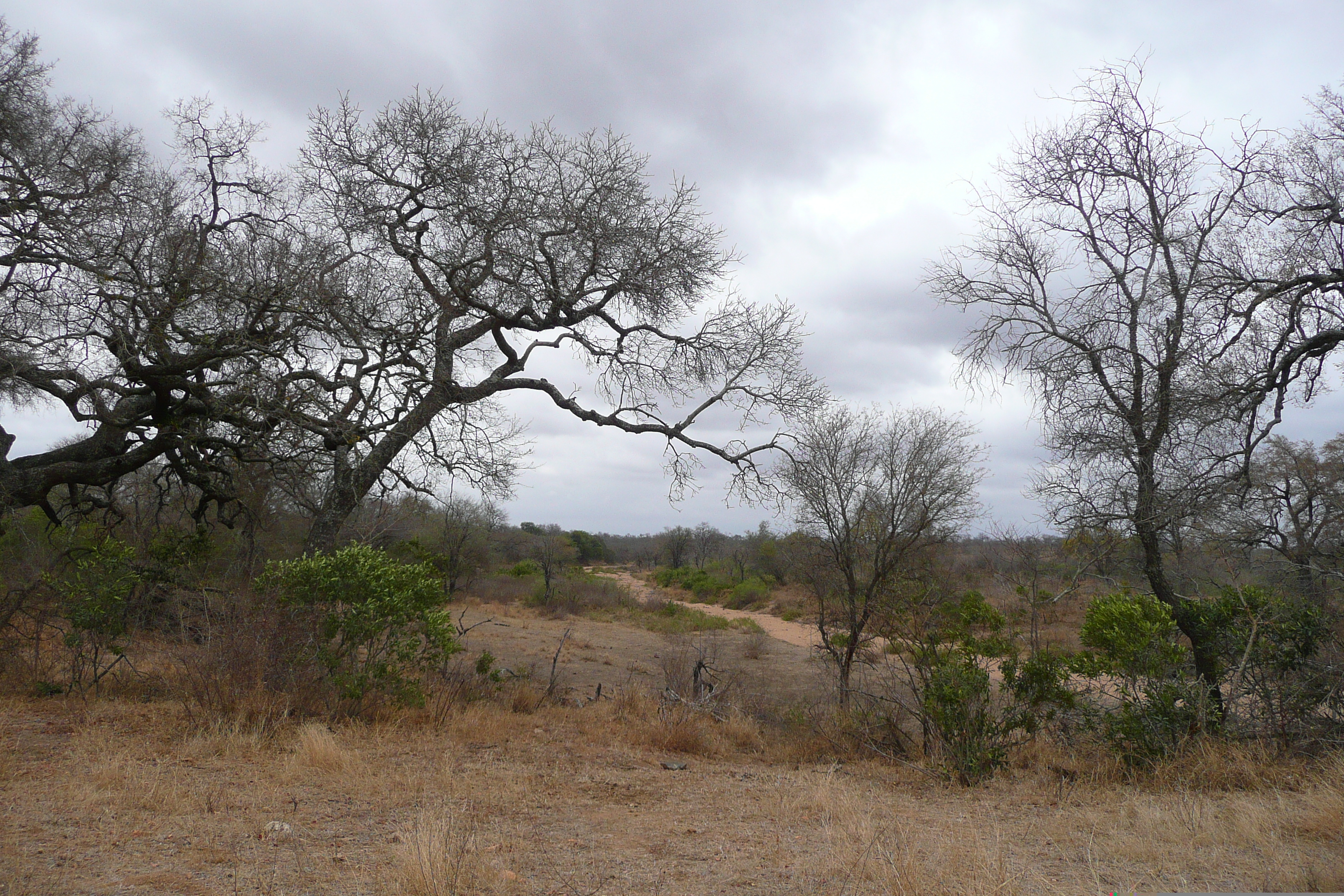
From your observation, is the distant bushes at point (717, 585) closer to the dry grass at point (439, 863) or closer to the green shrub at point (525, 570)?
the green shrub at point (525, 570)

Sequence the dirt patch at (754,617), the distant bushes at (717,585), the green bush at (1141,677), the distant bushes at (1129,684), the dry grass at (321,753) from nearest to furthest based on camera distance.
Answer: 1. the dry grass at (321,753)
2. the distant bushes at (1129,684)
3. the green bush at (1141,677)
4. the dirt patch at (754,617)
5. the distant bushes at (717,585)

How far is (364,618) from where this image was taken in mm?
8102

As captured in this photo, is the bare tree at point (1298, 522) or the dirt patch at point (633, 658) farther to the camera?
the dirt patch at point (633, 658)

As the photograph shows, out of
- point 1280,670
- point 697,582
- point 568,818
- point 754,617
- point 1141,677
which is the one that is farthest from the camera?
point 697,582

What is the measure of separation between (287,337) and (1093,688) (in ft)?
33.7

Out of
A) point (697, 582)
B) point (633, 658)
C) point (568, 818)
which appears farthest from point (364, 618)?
point (697, 582)

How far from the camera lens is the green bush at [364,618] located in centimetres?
808

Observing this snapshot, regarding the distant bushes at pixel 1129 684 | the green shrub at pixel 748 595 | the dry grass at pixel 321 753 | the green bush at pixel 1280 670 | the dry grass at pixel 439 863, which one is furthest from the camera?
the green shrub at pixel 748 595

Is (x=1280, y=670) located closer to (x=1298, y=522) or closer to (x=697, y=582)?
(x=1298, y=522)

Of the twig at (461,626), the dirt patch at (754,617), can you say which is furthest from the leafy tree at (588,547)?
the twig at (461,626)

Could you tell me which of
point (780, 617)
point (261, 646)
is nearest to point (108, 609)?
point (261, 646)

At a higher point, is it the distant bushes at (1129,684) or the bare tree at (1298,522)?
the bare tree at (1298,522)

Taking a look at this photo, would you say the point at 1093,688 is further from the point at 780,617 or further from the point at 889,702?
the point at 780,617

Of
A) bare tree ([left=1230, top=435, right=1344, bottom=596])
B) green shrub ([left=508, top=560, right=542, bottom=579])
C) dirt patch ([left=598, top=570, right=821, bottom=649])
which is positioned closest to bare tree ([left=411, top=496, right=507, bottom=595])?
green shrub ([left=508, top=560, right=542, bottom=579])
